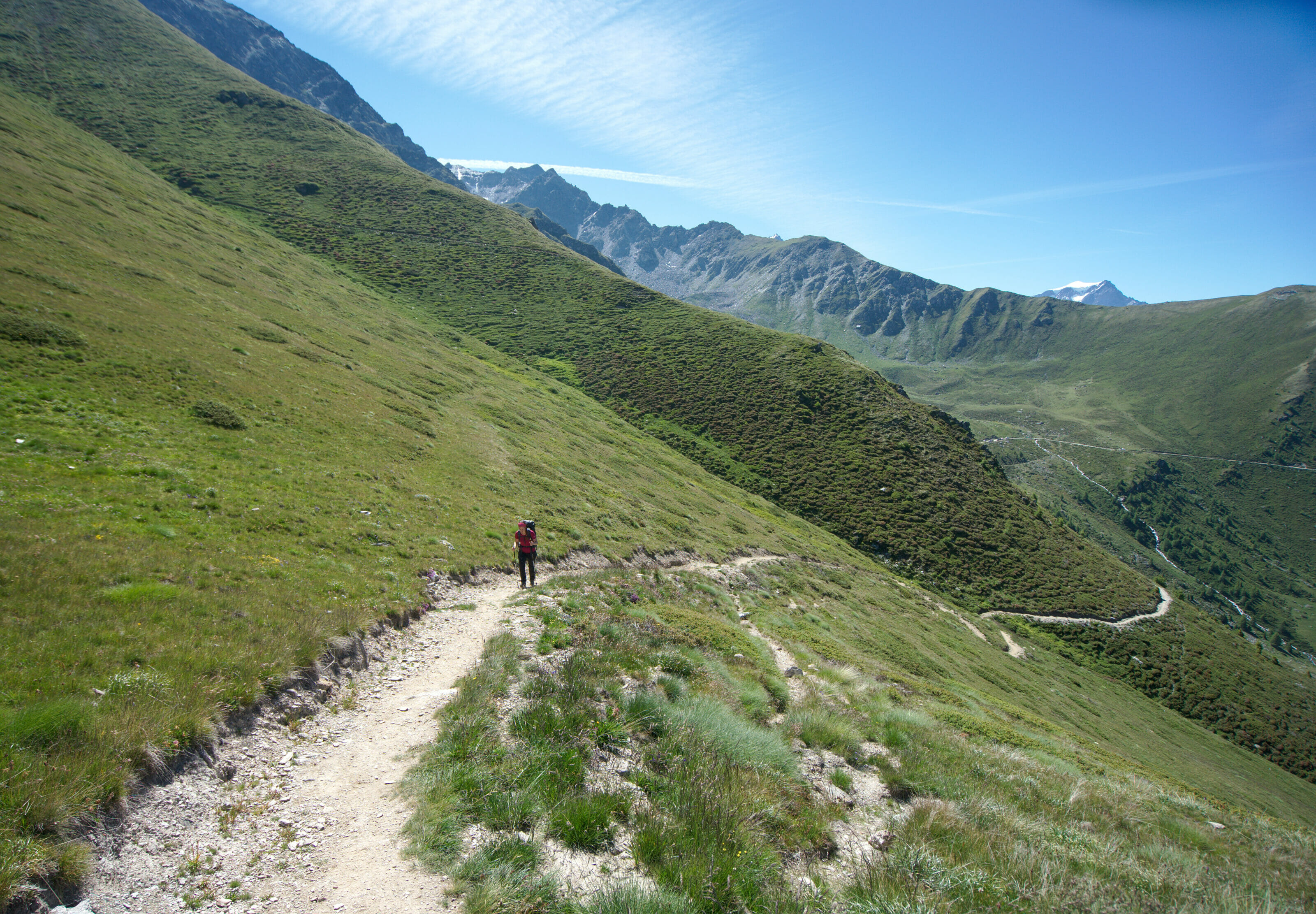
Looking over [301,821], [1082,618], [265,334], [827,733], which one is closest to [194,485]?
[301,821]

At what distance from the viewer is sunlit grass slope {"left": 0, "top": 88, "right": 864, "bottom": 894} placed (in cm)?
673

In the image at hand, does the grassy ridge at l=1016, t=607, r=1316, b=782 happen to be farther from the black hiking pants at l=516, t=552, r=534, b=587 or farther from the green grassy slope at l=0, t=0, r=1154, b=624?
the black hiking pants at l=516, t=552, r=534, b=587

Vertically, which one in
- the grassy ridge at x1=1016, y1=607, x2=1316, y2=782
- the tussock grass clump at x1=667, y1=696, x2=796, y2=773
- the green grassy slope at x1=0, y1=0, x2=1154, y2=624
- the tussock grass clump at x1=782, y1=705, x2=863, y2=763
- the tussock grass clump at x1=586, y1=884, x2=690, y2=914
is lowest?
the grassy ridge at x1=1016, y1=607, x2=1316, y2=782

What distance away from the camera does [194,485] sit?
1495cm

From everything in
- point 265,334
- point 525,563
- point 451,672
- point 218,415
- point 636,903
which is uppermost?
point 636,903

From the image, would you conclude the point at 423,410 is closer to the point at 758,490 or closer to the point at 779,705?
the point at 779,705

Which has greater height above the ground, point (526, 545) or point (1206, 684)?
point (526, 545)

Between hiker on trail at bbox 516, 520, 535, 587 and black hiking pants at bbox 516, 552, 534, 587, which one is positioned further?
black hiking pants at bbox 516, 552, 534, 587

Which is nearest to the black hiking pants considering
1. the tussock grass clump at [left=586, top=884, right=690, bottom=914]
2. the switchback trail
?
the tussock grass clump at [left=586, top=884, right=690, bottom=914]

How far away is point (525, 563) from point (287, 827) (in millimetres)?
11704

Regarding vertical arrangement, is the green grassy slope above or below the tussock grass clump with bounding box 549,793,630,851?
above

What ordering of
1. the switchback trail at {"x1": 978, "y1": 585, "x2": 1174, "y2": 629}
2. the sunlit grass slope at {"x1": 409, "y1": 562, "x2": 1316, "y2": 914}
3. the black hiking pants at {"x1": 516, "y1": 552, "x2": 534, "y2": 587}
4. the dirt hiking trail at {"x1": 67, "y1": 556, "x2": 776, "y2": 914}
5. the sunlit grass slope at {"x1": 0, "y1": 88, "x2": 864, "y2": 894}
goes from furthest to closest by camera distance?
the switchback trail at {"x1": 978, "y1": 585, "x2": 1174, "y2": 629}, the black hiking pants at {"x1": 516, "y1": 552, "x2": 534, "y2": 587}, the sunlit grass slope at {"x1": 0, "y1": 88, "x2": 864, "y2": 894}, the sunlit grass slope at {"x1": 409, "y1": 562, "x2": 1316, "y2": 914}, the dirt hiking trail at {"x1": 67, "y1": 556, "x2": 776, "y2": 914}

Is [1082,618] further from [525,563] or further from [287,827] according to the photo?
[287,827]

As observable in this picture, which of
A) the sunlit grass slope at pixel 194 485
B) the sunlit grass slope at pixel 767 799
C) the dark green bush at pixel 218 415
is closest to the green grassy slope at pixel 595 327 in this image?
the sunlit grass slope at pixel 194 485
